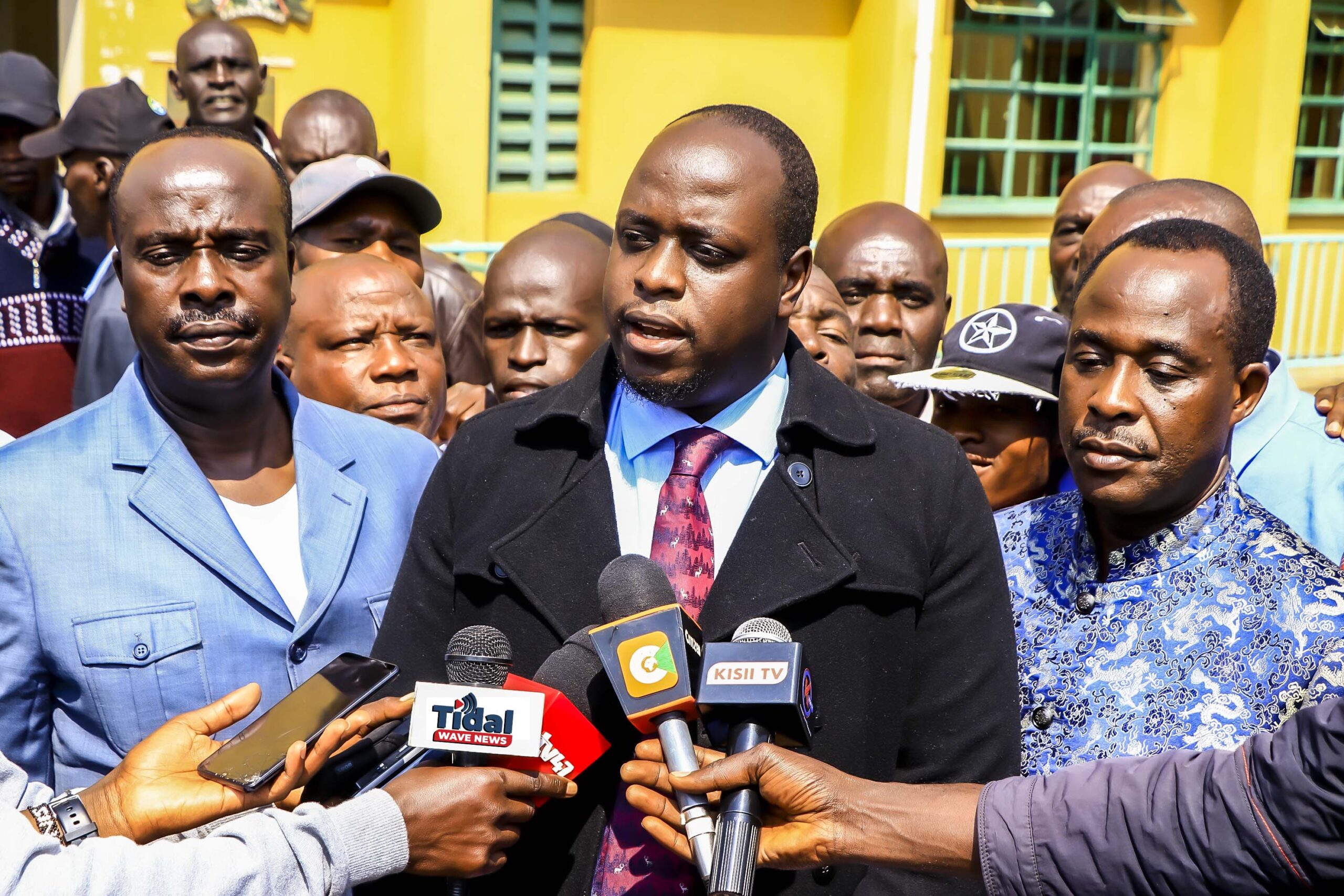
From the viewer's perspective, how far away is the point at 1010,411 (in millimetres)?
3484

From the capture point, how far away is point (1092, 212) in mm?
5555

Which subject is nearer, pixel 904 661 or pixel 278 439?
pixel 904 661

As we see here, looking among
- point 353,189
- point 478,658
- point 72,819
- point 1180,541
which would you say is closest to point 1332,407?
point 1180,541

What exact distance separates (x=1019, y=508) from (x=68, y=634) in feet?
6.53

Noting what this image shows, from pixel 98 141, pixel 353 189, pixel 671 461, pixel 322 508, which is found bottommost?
pixel 322 508

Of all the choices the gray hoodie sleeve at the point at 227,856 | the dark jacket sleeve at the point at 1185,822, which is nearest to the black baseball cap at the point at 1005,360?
the dark jacket sleeve at the point at 1185,822

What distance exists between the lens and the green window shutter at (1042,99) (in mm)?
11523

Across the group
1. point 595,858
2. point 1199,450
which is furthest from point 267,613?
point 1199,450

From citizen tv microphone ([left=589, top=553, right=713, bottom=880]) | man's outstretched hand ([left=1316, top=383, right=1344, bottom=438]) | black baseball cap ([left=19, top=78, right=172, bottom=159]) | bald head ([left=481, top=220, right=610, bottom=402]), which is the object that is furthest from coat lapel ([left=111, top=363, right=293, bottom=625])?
black baseball cap ([left=19, top=78, right=172, bottom=159])

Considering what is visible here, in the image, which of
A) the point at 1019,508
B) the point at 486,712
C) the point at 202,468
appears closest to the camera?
the point at 486,712

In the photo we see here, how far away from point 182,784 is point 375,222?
280 centimetres

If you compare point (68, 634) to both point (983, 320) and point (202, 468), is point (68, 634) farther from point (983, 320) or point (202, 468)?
point (983, 320)

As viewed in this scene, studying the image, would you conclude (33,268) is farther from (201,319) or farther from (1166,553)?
(1166,553)

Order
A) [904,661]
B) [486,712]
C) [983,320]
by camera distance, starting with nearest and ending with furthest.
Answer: [486,712] < [904,661] < [983,320]
